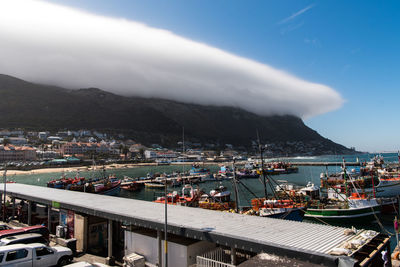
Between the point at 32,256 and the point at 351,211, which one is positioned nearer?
the point at 32,256

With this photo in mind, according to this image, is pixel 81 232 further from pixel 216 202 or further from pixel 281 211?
pixel 216 202

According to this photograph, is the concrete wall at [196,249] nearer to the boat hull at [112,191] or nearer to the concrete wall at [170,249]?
the concrete wall at [170,249]

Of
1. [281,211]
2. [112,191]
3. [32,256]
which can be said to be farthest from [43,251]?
[112,191]

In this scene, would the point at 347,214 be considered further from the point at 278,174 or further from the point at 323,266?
the point at 278,174

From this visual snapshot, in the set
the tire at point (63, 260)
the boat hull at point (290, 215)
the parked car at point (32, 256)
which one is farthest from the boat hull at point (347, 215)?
the parked car at point (32, 256)

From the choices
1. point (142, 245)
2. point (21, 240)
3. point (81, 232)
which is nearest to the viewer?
point (142, 245)

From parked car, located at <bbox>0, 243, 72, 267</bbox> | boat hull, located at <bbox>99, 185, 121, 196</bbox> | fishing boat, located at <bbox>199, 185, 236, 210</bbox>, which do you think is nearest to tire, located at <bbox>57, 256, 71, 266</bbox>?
parked car, located at <bbox>0, 243, 72, 267</bbox>

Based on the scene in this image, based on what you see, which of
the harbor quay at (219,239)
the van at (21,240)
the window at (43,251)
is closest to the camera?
the harbor quay at (219,239)
